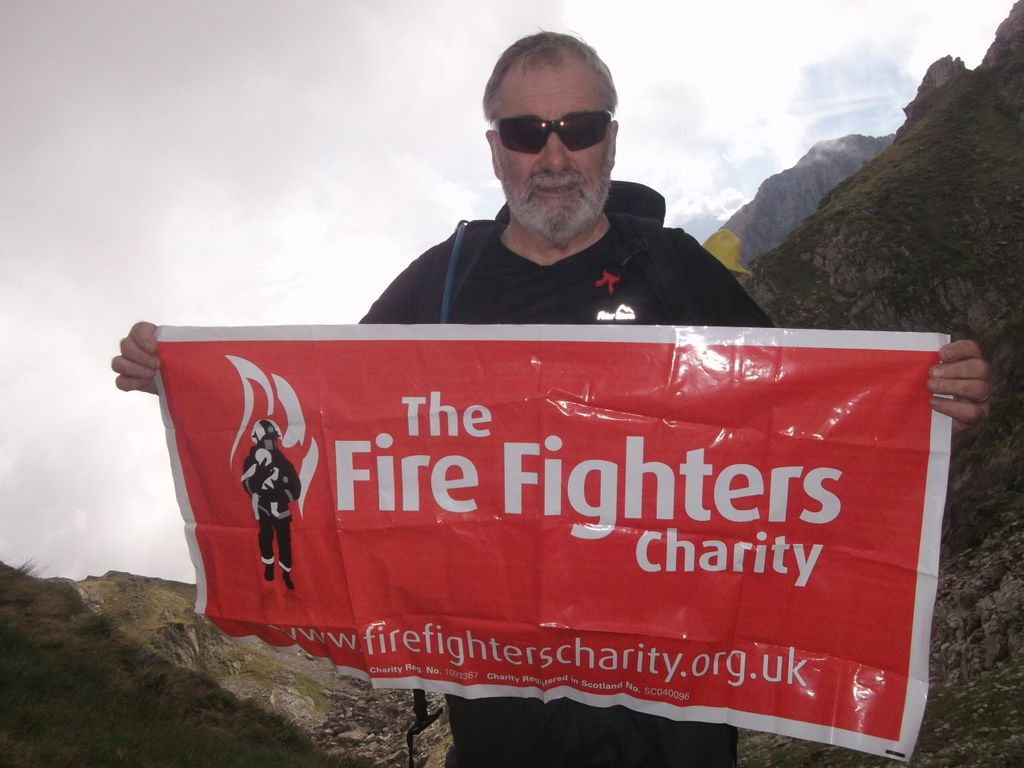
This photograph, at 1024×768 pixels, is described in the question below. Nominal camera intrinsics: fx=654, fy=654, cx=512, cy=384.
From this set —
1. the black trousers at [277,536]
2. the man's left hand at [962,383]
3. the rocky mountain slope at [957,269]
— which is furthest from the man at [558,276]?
the rocky mountain slope at [957,269]

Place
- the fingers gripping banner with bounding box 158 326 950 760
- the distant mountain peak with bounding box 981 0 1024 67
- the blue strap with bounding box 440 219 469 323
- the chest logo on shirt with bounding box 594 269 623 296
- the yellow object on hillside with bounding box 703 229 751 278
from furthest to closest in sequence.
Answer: the distant mountain peak with bounding box 981 0 1024 67, the yellow object on hillside with bounding box 703 229 751 278, the blue strap with bounding box 440 219 469 323, the chest logo on shirt with bounding box 594 269 623 296, the fingers gripping banner with bounding box 158 326 950 760

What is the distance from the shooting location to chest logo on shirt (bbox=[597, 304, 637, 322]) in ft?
11.1

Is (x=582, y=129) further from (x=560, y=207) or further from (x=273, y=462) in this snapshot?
(x=273, y=462)

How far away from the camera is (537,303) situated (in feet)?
11.6

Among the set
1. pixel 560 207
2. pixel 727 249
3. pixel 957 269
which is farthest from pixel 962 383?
pixel 957 269

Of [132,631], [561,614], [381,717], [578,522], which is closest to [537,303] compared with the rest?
[578,522]

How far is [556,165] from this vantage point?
3.56m

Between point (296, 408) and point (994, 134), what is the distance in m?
120

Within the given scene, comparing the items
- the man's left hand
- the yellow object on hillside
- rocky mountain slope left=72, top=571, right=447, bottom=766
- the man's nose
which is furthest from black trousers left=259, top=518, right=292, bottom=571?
rocky mountain slope left=72, top=571, right=447, bottom=766

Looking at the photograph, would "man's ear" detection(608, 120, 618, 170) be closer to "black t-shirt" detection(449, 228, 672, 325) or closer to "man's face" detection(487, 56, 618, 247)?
"man's face" detection(487, 56, 618, 247)

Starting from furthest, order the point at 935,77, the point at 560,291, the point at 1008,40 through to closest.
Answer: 1. the point at 935,77
2. the point at 1008,40
3. the point at 560,291

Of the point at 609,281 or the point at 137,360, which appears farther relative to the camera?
the point at 137,360

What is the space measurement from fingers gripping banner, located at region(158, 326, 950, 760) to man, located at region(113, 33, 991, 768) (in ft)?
0.51

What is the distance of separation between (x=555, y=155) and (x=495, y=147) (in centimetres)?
45
